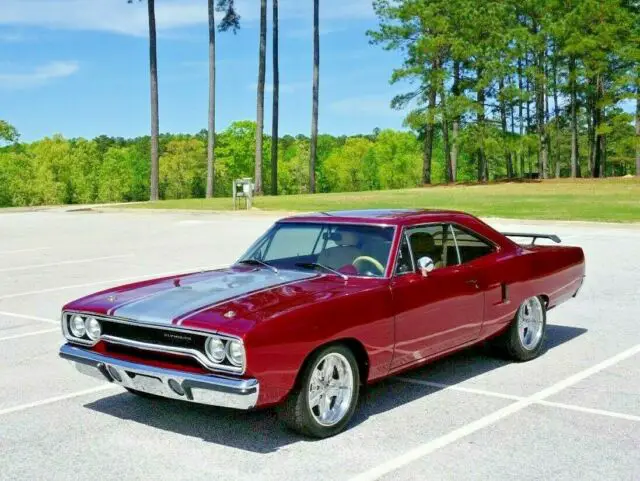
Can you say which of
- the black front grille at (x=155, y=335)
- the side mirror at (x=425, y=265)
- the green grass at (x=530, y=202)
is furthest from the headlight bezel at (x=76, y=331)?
the green grass at (x=530, y=202)

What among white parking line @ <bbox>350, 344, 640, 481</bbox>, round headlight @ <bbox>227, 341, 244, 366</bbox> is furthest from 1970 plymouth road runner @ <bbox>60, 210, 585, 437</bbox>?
white parking line @ <bbox>350, 344, 640, 481</bbox>

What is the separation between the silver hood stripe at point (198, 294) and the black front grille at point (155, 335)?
75 mm

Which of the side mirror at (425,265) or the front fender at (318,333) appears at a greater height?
the side mirror at (425,265)

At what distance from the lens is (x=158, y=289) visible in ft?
19.6

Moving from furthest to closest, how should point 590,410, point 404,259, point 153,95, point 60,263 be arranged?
point 153,95 < point 60,263 < point 404,259 < point 590,410

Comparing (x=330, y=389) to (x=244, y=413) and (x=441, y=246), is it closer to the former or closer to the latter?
(x=244, y=413)

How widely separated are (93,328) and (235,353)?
1275 mm

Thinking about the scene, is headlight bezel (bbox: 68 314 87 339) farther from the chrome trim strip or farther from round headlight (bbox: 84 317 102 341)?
the chrome trim strip

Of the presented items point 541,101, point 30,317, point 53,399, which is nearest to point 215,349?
point 53,399

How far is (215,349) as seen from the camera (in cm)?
501

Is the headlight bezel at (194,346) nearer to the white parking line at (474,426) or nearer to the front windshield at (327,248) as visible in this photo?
the white parking line at (474,426)

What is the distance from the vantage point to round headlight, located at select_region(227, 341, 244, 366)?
489 cm

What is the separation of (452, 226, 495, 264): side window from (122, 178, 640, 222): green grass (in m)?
20.2

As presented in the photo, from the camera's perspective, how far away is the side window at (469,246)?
6953mm
